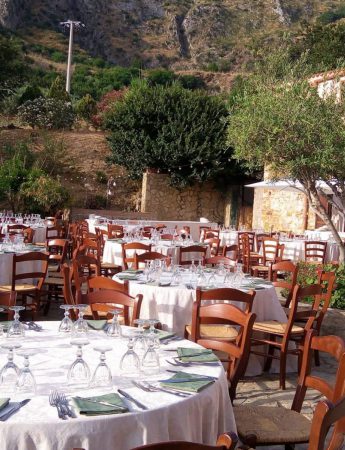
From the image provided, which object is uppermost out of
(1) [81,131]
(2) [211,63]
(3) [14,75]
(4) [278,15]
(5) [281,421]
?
(4) [278,15]

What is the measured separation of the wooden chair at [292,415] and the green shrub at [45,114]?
26947 millimetres

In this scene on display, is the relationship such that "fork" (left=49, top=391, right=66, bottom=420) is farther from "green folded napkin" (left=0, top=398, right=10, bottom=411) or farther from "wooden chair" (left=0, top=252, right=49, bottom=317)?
"wooden chair" (left=0, top=252, right=49, bottom=317)

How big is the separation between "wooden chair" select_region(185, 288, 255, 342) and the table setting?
0.72 m

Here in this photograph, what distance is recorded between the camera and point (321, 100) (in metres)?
9.90

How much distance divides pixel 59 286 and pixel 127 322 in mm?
A: 4781

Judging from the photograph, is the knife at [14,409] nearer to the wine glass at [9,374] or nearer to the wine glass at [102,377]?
the wine glass at [9,374]

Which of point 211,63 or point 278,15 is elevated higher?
point 278,15

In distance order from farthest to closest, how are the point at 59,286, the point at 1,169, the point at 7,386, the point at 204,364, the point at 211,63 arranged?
the point at 211,63
the point at 1,169
the point at 59,286
the point at 204,364
the point at 7,386

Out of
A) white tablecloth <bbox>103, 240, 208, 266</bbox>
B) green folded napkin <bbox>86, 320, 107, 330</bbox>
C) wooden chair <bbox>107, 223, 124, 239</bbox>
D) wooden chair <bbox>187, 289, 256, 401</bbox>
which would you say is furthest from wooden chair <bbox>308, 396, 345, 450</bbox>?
wooden chair <bbox>107, 223, 124, 239</bbox>

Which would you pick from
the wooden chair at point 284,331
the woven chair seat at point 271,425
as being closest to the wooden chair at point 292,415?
the woven chair seat at point 271,425

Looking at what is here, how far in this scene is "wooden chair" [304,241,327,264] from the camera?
39.4 ft

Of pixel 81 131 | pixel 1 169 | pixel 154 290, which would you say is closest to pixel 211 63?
pixel 81 131

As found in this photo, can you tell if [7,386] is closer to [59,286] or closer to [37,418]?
[37,418]

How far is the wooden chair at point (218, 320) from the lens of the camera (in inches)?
175
